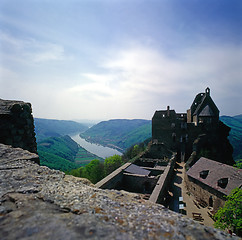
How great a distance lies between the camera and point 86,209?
1.84 metres

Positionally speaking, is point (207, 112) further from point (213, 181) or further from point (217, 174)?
point (213, 181)

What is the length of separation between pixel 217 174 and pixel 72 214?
54.9 feet

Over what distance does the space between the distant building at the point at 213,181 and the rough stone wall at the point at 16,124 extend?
1311 cm

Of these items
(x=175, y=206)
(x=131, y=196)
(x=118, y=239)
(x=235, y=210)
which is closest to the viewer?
(x=118, y=239)

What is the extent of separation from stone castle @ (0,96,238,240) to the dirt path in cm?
1363

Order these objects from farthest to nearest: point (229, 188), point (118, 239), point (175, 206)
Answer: point (175, 206), point (229, 188), point (118, 239)

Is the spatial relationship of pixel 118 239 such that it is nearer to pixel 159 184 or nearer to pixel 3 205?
pixel 3 205

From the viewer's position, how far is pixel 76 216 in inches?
65.1

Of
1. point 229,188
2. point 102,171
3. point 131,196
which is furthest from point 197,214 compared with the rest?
point 102,171

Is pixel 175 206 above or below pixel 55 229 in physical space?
below

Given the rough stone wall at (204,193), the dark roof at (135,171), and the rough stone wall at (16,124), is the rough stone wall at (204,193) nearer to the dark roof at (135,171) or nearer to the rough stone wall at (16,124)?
the dark roof at (135,171)

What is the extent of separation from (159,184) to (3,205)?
13.0 m

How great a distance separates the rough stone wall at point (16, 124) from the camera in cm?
473

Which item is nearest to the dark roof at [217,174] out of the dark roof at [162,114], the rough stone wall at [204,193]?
the rough stone wall at [204,193]
